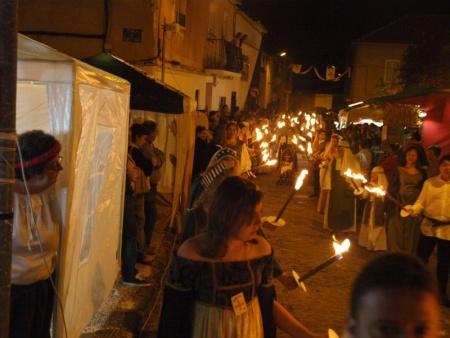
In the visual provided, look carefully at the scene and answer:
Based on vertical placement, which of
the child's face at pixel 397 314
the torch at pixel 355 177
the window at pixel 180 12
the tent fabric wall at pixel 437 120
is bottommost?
the torch at pixel 355 177

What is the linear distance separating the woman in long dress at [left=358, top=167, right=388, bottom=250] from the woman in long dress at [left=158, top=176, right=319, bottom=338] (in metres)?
7.80

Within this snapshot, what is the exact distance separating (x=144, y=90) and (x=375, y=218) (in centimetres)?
468

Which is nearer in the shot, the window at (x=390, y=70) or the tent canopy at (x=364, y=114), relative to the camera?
the tent canopy at (x=364, y=114)

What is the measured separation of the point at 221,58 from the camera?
26.4m

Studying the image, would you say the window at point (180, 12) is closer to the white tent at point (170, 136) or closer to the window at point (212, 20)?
the window at point (212, 20)

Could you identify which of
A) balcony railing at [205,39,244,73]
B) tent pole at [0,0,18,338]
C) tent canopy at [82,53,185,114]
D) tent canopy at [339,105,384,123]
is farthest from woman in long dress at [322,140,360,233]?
balcony railing at [205,39,244,73]

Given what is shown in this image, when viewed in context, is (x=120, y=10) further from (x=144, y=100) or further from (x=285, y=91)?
(x=285, y=91)

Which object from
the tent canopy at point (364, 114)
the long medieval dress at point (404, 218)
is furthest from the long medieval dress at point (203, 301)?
the tent canopy at point (364, 114)

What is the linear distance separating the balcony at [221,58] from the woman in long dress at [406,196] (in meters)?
16.1

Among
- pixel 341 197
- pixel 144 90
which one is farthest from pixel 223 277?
pixel 341 197

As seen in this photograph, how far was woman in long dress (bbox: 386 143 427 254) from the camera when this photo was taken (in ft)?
29.9

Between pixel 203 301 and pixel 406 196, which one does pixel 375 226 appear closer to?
pixel 406 196

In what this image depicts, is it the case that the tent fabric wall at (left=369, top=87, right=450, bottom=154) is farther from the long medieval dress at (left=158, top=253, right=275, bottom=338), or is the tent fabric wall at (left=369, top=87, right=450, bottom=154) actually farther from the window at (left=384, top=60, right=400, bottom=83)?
the window at (left=384, top=60, right=400, bottom=83)

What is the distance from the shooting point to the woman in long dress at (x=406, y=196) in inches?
358
